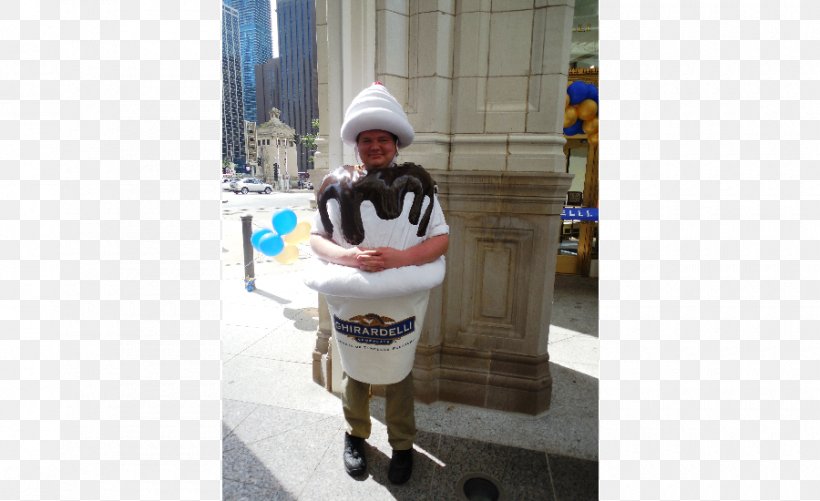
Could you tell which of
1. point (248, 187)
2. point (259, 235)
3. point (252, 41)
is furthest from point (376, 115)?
point (252, 41)

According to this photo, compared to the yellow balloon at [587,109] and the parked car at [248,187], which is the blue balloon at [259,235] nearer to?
the yellow balloon at [587,109]

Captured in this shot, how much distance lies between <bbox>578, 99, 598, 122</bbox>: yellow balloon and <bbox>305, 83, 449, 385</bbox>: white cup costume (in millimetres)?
3948

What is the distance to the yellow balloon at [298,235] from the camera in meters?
4.99

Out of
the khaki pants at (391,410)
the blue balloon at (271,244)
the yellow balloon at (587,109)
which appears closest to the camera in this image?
the khaki pants at (391,410)

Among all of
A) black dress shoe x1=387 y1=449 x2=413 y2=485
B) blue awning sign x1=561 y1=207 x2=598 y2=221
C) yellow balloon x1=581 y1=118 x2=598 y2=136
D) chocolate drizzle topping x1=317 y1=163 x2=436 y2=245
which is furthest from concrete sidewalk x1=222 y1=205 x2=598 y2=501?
blue awning sign x1=561 y1=207 x2=598 y2=221

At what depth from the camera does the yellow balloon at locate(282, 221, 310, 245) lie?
4988 millimetres

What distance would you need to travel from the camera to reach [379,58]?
2.46 meters

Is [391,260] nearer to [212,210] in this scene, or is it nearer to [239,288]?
[212,210]

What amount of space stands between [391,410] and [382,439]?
42 cm

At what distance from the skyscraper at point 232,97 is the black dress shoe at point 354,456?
66.8 m

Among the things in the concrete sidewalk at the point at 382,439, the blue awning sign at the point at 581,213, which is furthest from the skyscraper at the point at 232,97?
the concrete sidewalk at the point at 382,439

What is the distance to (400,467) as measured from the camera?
2119mm

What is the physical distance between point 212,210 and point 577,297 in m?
5.33

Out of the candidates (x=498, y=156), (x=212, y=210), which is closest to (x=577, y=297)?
(x=498, y=156)
